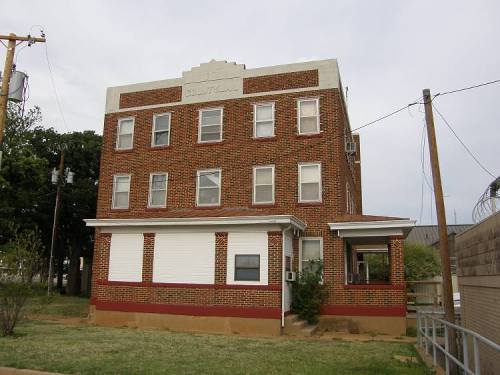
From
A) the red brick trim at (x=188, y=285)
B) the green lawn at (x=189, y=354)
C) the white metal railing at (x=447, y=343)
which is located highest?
the red brick trim at (x=188, y=285)

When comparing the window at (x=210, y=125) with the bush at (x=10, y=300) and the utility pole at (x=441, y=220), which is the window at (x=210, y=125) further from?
the bush at (x=10, y=300)

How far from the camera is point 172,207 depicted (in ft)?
72.7

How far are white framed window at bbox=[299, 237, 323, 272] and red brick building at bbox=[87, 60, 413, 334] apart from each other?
0.13 ft

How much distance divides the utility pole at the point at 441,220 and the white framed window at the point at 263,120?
8433 mm

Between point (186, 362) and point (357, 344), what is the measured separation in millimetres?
6088

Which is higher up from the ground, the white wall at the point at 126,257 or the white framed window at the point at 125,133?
the white framed window at the point at 125,133

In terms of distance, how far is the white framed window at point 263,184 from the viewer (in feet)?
68.4

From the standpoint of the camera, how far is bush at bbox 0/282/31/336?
44.9 ft

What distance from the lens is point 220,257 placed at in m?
17.8

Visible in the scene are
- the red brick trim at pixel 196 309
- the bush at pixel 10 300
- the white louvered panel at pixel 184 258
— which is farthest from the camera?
the white louvered panel at pixel 184 258

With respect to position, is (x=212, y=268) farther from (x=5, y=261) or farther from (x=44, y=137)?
(x=44, y=137)

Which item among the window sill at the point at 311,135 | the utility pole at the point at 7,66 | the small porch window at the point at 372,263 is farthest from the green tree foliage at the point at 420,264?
the utility pole at the point at 7,66

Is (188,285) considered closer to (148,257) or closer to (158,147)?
(148,257)

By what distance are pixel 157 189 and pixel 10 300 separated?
9684 mm
